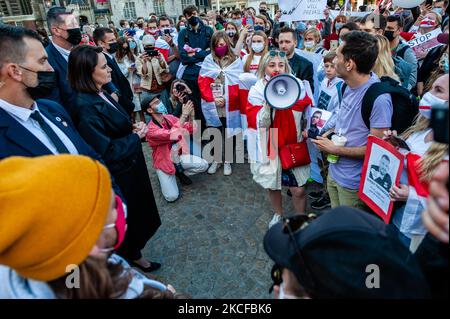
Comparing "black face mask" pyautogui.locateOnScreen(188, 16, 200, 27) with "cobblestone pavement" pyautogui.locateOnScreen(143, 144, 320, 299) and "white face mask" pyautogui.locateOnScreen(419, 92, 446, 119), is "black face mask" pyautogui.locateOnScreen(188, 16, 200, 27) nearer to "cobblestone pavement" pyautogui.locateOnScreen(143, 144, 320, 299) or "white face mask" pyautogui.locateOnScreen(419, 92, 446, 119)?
"cobblestone pavement" pyautogui.locateOnScreen(143, 144, 320, 299)

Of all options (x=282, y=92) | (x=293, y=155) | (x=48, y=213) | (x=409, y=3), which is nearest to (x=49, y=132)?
(x=48, y=213)

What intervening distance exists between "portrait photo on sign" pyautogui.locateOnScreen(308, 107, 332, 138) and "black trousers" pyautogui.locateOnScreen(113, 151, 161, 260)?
1.75 m

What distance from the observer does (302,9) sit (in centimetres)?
491

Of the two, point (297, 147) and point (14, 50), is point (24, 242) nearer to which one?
point (14, 50)

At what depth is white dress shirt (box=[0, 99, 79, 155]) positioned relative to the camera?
1.91 m

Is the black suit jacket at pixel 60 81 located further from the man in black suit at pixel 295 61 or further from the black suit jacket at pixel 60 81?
the man in black suit at pixel 295 61

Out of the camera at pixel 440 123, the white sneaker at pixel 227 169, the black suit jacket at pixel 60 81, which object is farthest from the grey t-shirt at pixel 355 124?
the black suit jacket at pixel 60 81

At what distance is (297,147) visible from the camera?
10.1 feet

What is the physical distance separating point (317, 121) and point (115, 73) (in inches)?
129

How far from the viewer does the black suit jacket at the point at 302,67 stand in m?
4.27

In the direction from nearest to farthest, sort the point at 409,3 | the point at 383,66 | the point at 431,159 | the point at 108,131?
the point at 431,159
the point at 108,131
the point at 383,66
the point at 409,3

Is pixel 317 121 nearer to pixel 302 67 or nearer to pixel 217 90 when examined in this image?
pixel 302 67

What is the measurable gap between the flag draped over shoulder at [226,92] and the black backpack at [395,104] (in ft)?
9.03
